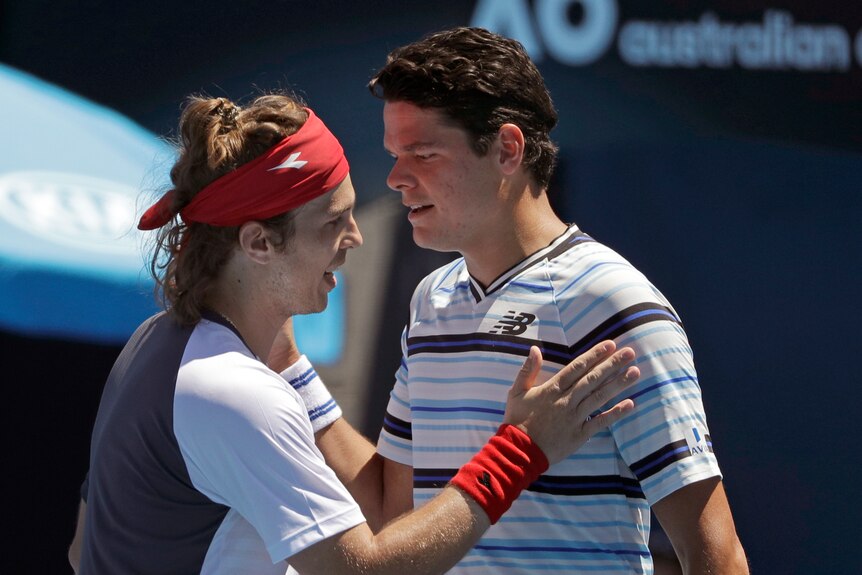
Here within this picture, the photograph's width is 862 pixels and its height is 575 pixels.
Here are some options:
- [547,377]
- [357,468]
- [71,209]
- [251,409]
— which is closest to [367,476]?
[357,468]

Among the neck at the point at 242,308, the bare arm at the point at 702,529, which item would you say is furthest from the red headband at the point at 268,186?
the bare arm at the point at 702,529

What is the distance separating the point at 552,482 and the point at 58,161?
165 centimetres

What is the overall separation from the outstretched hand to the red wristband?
0.08ft

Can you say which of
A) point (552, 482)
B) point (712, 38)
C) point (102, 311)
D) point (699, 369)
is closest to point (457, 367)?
point (552, 482)

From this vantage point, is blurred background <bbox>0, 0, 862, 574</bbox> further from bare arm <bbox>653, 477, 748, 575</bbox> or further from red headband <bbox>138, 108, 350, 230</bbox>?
bare arm <bbox>653, 477, 748, 575</bbox>

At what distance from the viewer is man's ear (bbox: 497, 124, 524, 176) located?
2.11 meters

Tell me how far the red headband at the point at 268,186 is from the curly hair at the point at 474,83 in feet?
1.14

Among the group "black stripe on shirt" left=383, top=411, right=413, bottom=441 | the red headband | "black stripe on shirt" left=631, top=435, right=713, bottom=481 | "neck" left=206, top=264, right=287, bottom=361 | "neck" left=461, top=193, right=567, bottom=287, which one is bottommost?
"black stripe on shirt" left=383, top=411, right=413, bottom=441

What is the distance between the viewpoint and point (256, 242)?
5.75ft

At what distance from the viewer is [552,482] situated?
1.90 meters

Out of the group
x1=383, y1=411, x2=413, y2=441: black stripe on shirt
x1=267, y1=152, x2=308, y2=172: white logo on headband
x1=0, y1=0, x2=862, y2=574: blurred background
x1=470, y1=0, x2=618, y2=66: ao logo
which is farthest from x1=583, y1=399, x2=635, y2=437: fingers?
x1=470, y1=0, x2=618, y2=66: ao logo

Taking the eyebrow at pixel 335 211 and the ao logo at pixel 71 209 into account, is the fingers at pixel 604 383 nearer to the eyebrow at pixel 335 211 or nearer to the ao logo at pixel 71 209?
the eyebrow at pixel 335 211

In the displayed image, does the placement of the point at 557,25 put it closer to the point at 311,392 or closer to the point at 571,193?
the point at 571,193

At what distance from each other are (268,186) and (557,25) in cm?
170
